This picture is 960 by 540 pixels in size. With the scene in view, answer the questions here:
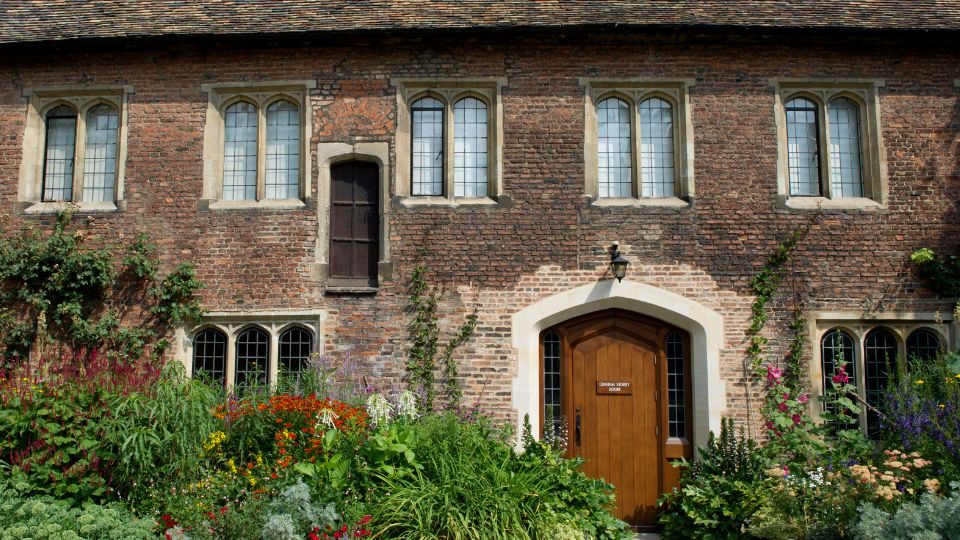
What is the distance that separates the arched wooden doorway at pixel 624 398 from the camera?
31.4 feet

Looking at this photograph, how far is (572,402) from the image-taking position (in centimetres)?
973

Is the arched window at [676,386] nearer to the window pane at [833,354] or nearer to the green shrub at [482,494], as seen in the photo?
the green shrub at [482,494]

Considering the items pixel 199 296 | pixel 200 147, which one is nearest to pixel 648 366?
pixel 199 296

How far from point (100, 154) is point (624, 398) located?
776cm

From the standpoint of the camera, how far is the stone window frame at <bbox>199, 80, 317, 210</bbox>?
Answer: 10.0 meters

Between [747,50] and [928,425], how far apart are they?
5.08 meters

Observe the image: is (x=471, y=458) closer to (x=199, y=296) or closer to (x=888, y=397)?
(x=199, y=296)

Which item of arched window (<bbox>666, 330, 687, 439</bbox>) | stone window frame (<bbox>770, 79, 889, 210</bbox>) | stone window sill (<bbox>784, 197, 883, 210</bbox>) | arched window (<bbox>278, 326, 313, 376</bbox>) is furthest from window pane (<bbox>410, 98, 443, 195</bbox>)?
stone window sill (<bbox>784, 197, 883, 210</bbox>)

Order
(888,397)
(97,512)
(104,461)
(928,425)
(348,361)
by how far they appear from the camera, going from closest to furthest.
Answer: (97,512), (104,461), (928,425), (888,397), (348,361)

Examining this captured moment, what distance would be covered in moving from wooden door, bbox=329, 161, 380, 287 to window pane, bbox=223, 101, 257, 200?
1157 millimetres

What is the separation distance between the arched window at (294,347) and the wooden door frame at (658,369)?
3007 mm

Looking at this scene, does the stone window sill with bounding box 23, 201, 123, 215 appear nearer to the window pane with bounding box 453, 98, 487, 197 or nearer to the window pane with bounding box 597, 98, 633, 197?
the window pane with bounding box 453, 98, 487, 197

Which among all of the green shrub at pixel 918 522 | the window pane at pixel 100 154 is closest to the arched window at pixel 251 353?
the window pane at pixel 100 154

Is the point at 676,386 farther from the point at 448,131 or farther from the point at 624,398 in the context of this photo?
the point at 448,131
